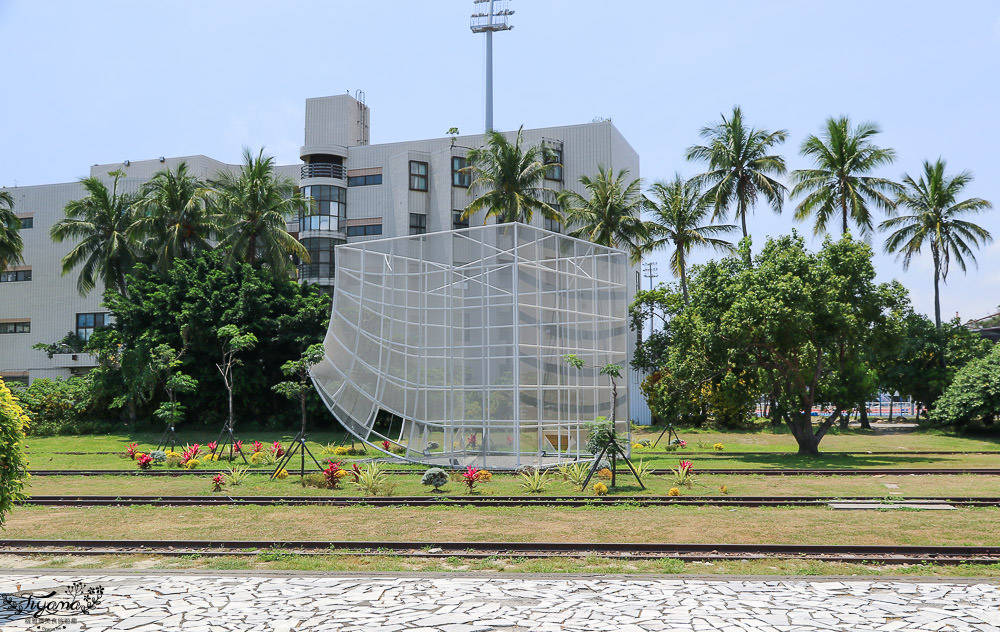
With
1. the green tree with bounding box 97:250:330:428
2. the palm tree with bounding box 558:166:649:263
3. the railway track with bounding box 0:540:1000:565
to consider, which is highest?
the palm tree with bounding box 558:166:649:263

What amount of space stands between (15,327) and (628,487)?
54.6m

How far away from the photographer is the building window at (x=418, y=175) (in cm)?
5012

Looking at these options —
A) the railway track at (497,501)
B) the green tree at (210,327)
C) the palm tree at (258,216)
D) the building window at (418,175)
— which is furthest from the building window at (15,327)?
the railway track at (497,501)

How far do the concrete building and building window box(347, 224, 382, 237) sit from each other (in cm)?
7

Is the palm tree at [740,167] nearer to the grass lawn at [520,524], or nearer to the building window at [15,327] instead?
the grass lawn at [520,524]

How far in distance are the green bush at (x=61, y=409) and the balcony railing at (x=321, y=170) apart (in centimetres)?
1973

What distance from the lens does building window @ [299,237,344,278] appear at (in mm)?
51406

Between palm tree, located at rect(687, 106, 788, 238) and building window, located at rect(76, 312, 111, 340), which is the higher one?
palm tree, located at rect(687, 106, 788, 238)

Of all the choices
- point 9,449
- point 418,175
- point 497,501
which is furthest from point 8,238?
point 9,449

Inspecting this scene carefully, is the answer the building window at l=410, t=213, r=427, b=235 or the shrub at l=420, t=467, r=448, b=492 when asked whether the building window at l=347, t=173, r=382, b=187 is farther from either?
the shrub at l=420, t=467, r=448, b=492

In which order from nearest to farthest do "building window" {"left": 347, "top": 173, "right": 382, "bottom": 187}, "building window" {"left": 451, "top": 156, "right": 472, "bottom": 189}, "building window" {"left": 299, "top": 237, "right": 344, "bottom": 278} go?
"building window" {"left": 451, "top": 156, "right": 472, "bottom": 189} < "building window" {"left": 299, "top": 237, "right": 344, "bottom": 278} < "building window" {"left": 347, "top": 173, "right": 382, "bottom": 187}

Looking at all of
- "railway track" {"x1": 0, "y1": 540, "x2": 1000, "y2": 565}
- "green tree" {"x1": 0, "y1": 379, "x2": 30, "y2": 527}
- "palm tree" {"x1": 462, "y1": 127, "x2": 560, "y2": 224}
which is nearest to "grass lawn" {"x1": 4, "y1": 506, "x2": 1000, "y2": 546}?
"railway track" {"x1": 0, "y1": 540, "x2": 1000, "y2": 565}

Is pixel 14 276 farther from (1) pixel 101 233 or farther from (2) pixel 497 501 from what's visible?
(2) pixel 497 501

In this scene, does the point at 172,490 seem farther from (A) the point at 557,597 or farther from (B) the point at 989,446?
(B) the point at 989,446
